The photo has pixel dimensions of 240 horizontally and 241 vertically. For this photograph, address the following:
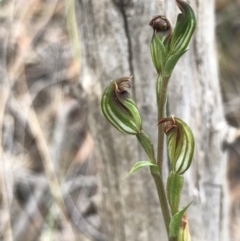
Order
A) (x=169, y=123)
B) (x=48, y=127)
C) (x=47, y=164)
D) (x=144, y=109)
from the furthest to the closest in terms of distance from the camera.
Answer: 1. (x=48, y=127)
2. (x=47, y=164)
3. (x=144, y=109)
4. (x=169, y=123)

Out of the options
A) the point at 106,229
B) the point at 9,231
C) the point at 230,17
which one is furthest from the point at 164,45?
the point at 230,17

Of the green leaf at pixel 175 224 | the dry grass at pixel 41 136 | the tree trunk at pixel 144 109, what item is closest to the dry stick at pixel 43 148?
the dry grass at pixel 41 136

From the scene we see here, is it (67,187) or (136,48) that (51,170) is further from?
(136,48)

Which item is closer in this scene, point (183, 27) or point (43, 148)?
point (183, 27)

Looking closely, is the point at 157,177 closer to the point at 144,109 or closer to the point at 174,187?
the point at 174,187

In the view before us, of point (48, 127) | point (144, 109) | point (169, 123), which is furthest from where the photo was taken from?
point (48, 127)

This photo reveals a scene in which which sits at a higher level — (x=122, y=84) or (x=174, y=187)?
(x=122, y=84)

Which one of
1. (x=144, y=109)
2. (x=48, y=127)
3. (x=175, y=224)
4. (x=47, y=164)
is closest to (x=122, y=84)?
(x=175, y=224)

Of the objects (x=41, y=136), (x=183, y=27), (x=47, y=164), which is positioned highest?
(x=183, y=27)
